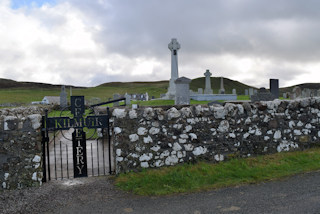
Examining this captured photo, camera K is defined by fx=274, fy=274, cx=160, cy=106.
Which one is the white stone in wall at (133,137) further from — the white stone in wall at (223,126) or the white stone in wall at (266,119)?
the white stone in wall at (266,119)

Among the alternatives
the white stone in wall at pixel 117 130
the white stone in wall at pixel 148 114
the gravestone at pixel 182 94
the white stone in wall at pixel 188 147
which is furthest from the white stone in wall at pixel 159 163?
the gravestone at pixel 182 94

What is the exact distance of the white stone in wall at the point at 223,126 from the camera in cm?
713

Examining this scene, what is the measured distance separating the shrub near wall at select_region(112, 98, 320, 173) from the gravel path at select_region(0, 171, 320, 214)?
3.82 feet

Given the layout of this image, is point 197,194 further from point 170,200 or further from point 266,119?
point 266,119

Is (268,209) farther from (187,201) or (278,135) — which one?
(278,135)

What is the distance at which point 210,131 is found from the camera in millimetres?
7062

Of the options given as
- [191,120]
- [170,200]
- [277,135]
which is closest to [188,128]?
[191,120]

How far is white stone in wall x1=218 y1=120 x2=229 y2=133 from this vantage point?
7133 millimetres

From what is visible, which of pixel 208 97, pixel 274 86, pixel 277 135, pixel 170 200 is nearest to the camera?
pixel 170 200

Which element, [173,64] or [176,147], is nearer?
[176,147]

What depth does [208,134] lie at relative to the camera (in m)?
7.05

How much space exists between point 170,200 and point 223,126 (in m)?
2.73

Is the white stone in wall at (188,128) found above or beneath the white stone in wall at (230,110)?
beneath

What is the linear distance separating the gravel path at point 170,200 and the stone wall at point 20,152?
0.88ft
